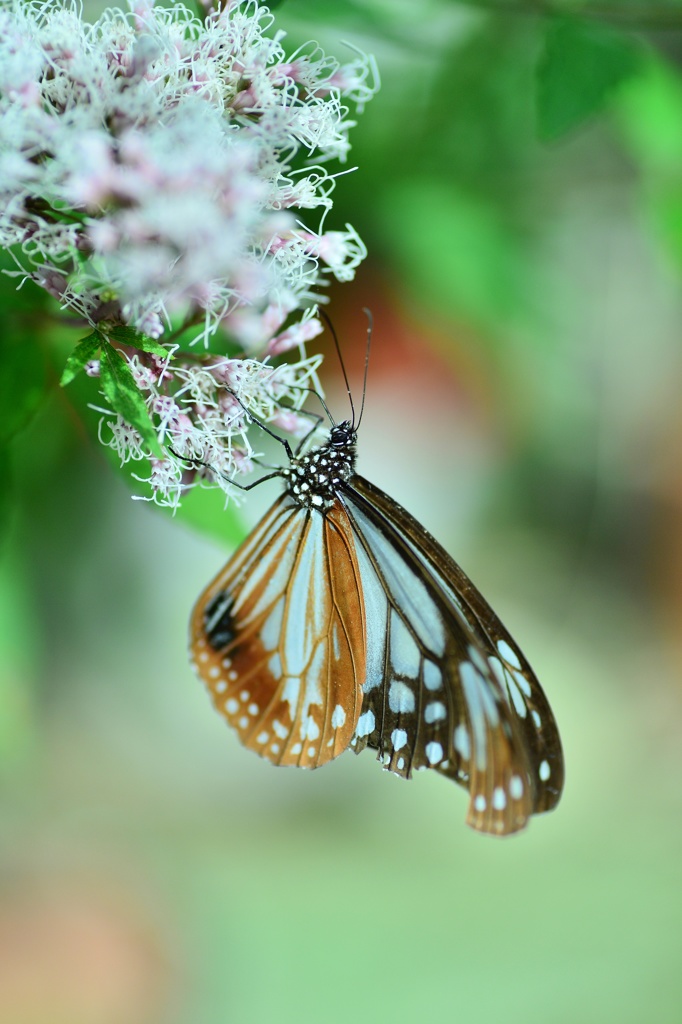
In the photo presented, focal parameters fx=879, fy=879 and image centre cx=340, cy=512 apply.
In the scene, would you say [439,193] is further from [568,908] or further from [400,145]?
[568,908]

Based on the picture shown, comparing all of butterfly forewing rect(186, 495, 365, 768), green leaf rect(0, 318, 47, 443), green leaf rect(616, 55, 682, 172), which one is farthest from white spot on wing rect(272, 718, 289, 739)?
green leaf rect(616, 55, 682, 172)

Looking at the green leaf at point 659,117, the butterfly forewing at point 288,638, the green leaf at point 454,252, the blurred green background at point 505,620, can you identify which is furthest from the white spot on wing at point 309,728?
the green leaf at point 659,117

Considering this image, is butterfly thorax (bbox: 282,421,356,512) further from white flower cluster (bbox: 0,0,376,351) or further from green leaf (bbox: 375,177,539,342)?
green leaf (bbox: 375,177,539,342)

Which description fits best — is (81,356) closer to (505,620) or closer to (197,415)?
(197,415)

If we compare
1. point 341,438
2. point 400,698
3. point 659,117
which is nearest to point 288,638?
point 400,698

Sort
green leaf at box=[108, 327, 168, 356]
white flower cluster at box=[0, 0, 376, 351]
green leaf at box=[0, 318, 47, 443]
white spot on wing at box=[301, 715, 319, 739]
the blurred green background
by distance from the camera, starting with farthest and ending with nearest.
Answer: the blurred green background < white spot on wing at box=[301, 715, 319, 739] < green leaf at box=[0, 318, 47, 443] < green leaf at box=[108, 327, 168, 356] < white flower cluster at box=[0, 0, 376, 351]

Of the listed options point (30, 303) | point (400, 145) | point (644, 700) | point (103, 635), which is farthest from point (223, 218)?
point (644, 700)
